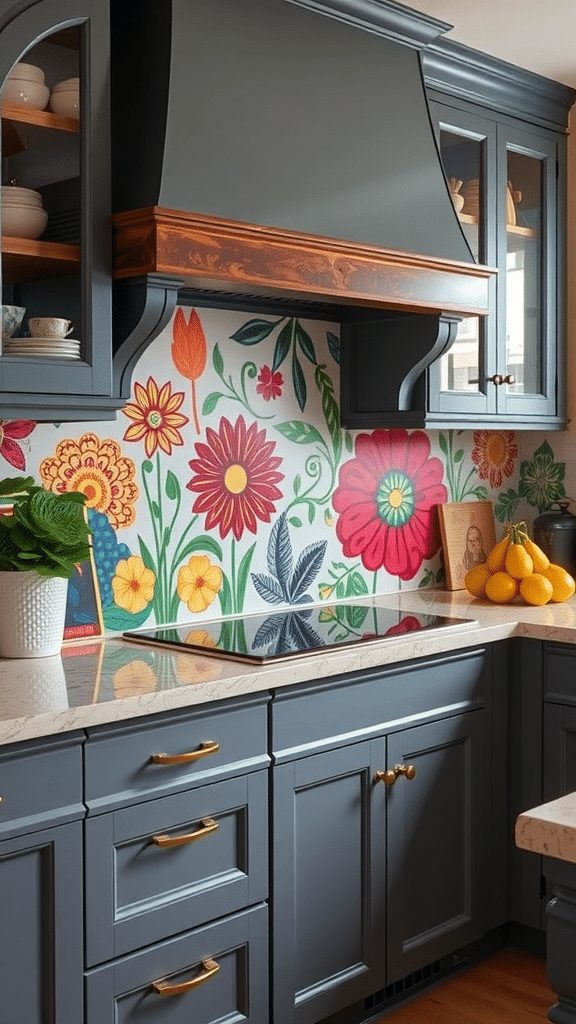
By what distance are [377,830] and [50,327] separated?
1318 mm

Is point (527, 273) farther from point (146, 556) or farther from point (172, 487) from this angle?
point (146, 556)

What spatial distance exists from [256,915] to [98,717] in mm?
640

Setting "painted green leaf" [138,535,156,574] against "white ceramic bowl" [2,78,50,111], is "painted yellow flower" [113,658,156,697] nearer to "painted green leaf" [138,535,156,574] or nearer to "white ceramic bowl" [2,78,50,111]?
"painted green leaf" [138,535,156,574]

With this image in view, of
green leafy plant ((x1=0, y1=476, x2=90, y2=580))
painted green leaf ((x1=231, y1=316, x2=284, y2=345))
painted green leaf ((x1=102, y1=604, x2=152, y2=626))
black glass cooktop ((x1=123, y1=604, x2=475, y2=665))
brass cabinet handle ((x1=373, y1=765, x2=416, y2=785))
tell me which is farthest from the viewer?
painted green leaf ((x1=231, y1=316, x2=284, y2=345))

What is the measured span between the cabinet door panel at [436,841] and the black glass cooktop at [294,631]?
9.7 inches

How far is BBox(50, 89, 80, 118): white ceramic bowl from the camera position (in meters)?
2.28

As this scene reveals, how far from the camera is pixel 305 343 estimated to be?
3.23 m

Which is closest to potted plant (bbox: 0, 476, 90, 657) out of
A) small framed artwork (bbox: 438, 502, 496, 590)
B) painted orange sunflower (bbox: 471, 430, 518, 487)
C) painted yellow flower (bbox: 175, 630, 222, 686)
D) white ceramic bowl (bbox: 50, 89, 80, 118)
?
painted yellow flower (bbox: 175, 630, 222, 686)

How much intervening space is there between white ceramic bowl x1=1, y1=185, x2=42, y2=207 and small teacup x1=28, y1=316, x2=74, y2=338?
22 cm

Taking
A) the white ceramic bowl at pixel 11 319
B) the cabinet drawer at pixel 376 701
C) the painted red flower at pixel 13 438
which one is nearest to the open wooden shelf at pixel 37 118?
the white ceramic bowl at pixel 11 319

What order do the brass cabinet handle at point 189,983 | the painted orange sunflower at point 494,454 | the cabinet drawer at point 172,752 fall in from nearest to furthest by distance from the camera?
the cabinet drawer at point 172,752, the brass cabinet handle at point 189,983, the painted orange sunflower at point 494,454

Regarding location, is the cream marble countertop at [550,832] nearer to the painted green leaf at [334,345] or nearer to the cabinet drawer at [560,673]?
the cabinet drawer at [560,673]

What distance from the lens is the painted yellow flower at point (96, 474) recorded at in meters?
2.67

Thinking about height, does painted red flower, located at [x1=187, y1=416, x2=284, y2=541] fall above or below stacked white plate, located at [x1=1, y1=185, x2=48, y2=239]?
below
